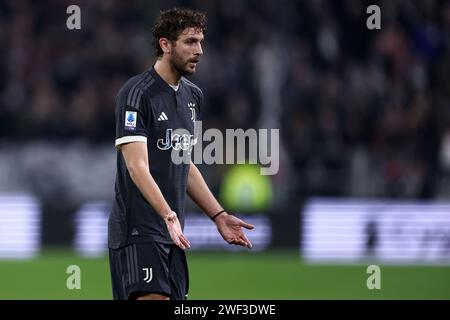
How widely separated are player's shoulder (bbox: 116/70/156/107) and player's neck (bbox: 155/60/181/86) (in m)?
0.11

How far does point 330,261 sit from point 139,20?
6.69 meters

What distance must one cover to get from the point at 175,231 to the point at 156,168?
0.67 m

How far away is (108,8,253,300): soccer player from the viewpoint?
698 cm

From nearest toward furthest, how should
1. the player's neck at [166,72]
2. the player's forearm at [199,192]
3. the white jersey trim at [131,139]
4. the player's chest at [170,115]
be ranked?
1. the white jersey trim at [131,139]
2. the player's chest at [170,115]
3. the player's neck at [166,72]
4. the player's forearm at [199,192]

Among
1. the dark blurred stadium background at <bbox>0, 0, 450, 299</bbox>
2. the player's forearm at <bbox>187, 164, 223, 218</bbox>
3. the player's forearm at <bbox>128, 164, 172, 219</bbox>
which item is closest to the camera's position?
the player's forearm at <bbox>128, 164, 172, 219</bbox>

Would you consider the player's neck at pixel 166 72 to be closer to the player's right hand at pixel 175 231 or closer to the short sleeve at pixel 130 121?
the short sleeve at pixel 130 121

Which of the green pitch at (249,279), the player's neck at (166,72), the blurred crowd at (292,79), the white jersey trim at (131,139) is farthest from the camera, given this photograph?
the blurred crowd at (292,79)

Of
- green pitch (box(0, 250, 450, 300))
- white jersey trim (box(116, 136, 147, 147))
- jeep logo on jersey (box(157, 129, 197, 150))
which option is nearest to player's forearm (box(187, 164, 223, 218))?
jeep logo on jersey (box(157, 129, 197, 150))

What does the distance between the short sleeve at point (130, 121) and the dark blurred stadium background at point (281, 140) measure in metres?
5.75

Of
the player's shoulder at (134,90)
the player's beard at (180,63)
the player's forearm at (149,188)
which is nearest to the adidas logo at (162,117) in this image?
the player's shoulder at (134,90)

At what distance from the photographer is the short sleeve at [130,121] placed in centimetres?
696

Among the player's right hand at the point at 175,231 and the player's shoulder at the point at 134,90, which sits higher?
the player's shoulder at the point at 134,90

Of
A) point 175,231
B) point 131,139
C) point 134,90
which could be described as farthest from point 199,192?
point 175,231

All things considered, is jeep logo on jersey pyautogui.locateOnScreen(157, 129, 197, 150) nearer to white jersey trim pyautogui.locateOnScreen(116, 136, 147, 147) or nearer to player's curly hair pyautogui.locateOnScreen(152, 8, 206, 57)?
white jersey trim pyautogui.locateOnScreen(116, 136, 147, 147)
